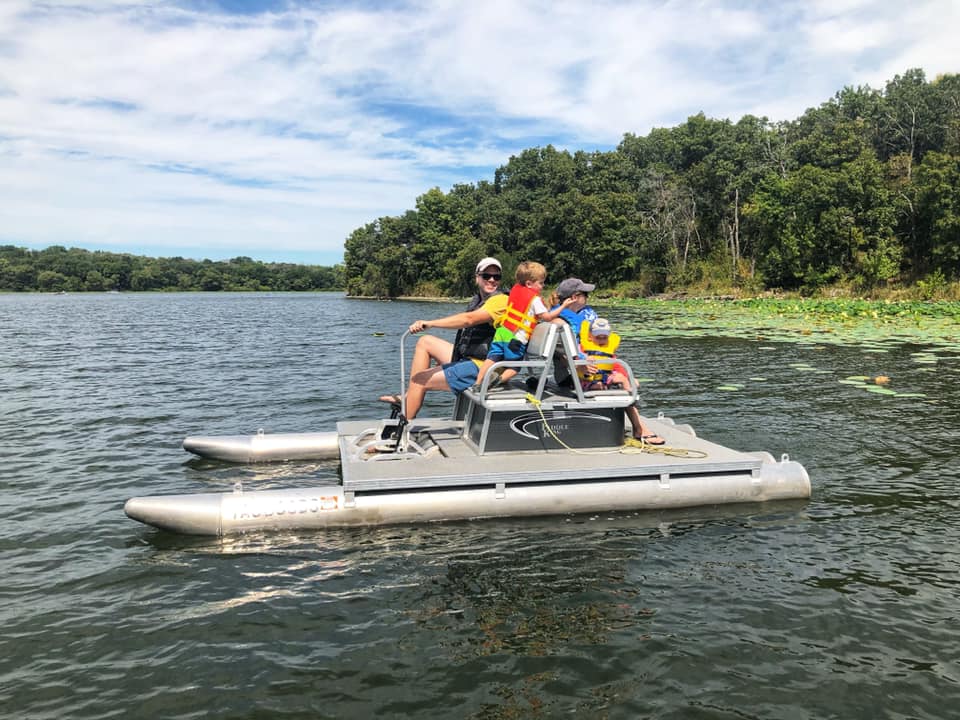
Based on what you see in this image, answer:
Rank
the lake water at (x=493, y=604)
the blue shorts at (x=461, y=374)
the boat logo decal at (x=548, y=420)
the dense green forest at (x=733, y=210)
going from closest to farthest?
the lake water at (x=493, y=604), the boat logo decal at (x=548, y=420), the blue shorts at (x=461, y=374), the dense green forest at (x=733, y=210)

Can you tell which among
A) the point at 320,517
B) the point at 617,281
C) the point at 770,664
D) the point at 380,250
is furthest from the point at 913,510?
the point at 380,250

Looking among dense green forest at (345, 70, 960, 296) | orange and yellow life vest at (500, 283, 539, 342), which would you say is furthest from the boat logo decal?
dense green forest at (345, 70, 960, 296)

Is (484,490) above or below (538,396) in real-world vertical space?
below

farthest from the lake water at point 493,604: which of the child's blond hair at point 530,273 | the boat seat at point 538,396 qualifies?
the child's blond hair at point 530,273

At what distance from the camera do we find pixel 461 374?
9.02m

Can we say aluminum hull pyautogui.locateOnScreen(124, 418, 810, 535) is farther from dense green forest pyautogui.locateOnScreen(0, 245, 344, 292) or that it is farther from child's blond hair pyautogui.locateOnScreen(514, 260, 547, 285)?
dense green forest pyautogui.locateOnScreen(0, 245, 344, 292)

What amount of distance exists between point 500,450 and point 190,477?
4922 millimetres

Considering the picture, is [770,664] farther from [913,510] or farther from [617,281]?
[617,281]

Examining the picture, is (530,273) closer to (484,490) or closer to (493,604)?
(484,490)

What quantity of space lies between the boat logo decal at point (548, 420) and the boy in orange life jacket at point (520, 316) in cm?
72

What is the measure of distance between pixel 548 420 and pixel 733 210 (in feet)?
223

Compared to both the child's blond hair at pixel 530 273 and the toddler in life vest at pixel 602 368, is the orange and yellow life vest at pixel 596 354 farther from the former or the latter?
the child's blond hair at pixel 530 273

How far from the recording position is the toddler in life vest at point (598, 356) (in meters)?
9.24

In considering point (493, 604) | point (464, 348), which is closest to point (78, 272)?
point (464, 348)
